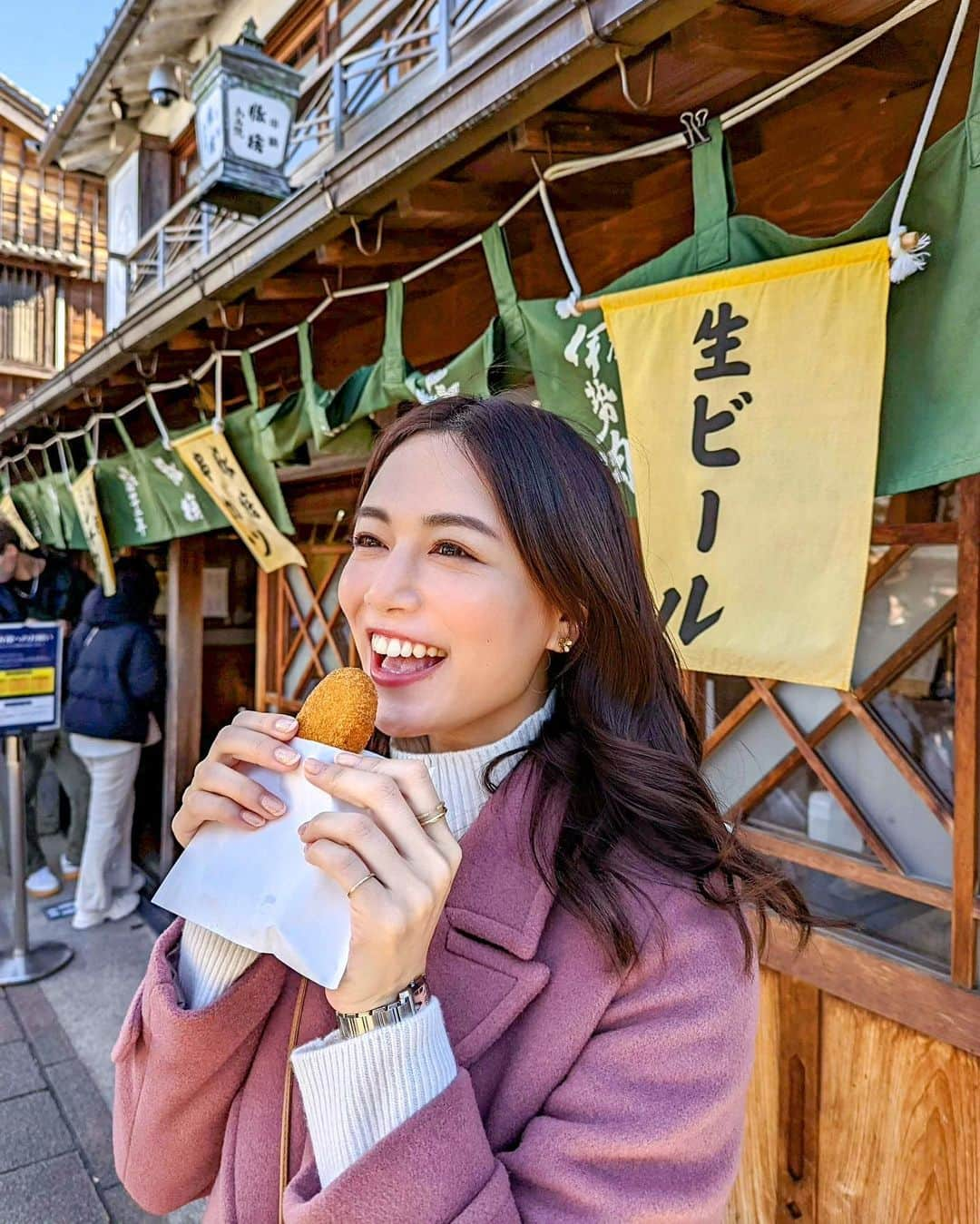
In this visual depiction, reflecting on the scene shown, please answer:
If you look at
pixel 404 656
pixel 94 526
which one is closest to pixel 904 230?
pixel 404 656

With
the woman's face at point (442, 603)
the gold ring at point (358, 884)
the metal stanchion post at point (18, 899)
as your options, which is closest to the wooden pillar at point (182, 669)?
the metal stanchion post at point (18, 899)

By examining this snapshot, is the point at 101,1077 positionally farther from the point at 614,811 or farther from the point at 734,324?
the point at 734,324

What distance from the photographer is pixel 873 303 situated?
2152mm

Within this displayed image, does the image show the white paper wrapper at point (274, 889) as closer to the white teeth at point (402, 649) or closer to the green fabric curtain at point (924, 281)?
the white teeth at point (402, 649)

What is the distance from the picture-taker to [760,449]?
2.41m

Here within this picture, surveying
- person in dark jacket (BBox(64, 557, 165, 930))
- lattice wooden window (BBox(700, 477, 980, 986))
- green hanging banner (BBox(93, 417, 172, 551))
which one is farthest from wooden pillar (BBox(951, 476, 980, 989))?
person in dark jacket (BBox(64, 557, 165, 930))

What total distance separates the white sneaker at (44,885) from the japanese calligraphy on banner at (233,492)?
4.20 metres

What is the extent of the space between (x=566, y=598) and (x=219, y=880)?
34.0 inches

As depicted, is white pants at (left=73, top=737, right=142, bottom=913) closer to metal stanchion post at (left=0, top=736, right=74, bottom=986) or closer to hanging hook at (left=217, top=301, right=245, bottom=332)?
metal stanchion post at (left=0, top=736, right=74, bottom=986)

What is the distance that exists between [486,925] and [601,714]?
0.51 m

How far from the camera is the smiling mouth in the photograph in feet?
5.21

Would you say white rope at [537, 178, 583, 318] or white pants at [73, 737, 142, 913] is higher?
white rope at [537, 178, 583, 318]

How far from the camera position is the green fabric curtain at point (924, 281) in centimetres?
197

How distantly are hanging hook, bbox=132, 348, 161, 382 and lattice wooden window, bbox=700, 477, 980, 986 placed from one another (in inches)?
174
